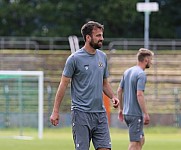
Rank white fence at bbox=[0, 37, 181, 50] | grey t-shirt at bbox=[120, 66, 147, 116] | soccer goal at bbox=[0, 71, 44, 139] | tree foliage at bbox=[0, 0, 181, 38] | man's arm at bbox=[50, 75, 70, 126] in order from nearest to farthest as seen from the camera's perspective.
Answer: man's arm at bbox=[50, 75, 70, 126]
grey t-shirt at bbox=[120, 66, 147, 116]
soccer goal at bbox=[0, 71, 44, 139]
white fence at bbox=[0, 37, 181, 50]
tree foliage at bbox=[0, 0, 181, 38]

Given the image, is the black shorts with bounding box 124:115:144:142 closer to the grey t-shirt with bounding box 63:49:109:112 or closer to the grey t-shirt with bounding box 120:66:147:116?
the grey t-shirt with bounding box 120:66:147:116

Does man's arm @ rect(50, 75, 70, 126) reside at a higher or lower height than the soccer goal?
higher


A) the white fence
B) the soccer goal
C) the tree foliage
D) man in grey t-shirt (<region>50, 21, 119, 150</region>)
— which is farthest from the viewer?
the tree foliage

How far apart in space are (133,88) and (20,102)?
16.2 m

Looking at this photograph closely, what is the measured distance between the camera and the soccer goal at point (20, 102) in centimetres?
3002

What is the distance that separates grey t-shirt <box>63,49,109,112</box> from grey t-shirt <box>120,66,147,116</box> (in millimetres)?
2965

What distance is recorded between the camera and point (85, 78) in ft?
38.0

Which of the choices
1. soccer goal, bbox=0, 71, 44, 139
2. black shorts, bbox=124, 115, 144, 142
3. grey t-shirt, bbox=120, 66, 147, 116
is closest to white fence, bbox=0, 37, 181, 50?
soccer goal, bbox=0, 71, 44, 139

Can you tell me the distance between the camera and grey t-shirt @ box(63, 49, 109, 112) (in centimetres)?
1155

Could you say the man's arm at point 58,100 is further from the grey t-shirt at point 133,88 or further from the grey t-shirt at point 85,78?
the grey t-shirt at point 133,88

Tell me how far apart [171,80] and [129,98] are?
22381mm

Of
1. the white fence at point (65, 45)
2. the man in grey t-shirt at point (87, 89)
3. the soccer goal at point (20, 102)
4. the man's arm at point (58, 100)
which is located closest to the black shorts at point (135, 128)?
the man in grey t-shirt at point (87, 89)

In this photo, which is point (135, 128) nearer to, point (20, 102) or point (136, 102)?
point (136, 102)

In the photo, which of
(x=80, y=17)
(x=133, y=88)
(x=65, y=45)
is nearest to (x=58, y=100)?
(x=133, y=88)
